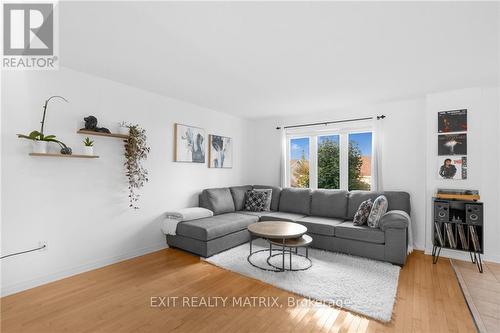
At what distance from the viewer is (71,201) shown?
2.98 meters

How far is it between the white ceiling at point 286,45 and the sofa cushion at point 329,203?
182 cm

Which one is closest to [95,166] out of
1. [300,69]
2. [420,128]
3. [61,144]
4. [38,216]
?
[61,144]

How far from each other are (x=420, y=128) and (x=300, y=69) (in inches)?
99.2

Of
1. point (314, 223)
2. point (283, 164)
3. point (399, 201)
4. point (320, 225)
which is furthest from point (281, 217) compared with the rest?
point (399, 201)

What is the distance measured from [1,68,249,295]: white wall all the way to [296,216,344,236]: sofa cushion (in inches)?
86.3

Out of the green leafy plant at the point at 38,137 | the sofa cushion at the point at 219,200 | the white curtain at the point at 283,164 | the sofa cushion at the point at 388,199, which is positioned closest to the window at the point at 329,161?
the sofa cushion at the point at 388,199

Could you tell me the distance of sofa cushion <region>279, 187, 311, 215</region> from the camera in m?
4.73

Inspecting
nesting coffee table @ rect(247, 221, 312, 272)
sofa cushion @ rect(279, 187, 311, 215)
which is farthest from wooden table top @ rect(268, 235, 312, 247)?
sofa cushion @ rect(279, 187, 311, 215)

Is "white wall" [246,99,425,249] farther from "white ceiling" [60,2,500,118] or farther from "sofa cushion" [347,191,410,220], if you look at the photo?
"white ceiling" [60,2,500,118]

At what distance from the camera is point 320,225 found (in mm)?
3889

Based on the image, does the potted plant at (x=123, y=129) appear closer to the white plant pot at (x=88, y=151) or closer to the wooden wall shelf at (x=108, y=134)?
the wooden wall shelf at (x=108, y=134)

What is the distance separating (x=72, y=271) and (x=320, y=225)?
3388mm

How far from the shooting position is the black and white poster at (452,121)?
11.8 ft

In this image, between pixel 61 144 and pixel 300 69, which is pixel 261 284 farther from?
pixel 61 144
